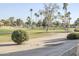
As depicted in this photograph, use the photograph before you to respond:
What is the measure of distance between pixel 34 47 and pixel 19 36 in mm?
1294

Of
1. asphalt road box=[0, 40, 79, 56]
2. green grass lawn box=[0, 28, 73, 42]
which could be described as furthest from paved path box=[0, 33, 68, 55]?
green grass lawn box=[0, 28, 73, 42]

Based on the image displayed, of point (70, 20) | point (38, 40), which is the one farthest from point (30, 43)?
point (70, 20)

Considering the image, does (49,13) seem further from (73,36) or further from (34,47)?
(73,36)

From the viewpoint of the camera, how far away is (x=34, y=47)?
12922mm

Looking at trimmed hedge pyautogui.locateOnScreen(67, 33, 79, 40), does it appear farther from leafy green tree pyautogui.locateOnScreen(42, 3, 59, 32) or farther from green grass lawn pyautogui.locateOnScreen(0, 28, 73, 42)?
leafy green tree pyautogui.locateOnScreen(42, 3, 59, 32)

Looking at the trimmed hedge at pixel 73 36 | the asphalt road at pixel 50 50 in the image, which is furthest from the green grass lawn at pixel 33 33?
the trimmed hedge at pixel 73 36

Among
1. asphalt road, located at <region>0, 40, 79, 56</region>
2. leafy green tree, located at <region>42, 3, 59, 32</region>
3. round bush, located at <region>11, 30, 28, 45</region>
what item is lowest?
asphalt road, located at <region>0, 40, 79, 56</region>

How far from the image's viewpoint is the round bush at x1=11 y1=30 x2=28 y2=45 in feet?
44.6

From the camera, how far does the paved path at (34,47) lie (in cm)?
1171

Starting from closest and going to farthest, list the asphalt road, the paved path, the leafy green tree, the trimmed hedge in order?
the asphalt road, the paved path, the leafy green tree, the trimmed hedge

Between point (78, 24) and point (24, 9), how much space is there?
2.14m

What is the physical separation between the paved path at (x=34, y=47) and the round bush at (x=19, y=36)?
0.25 meters

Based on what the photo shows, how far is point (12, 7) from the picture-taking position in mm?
11781

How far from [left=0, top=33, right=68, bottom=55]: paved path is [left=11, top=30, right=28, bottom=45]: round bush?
0.25 metres
